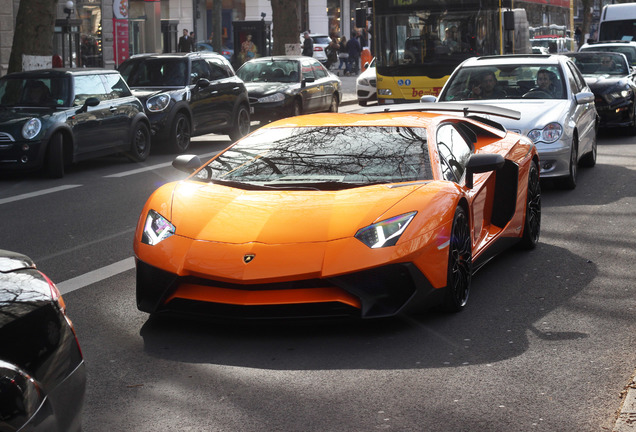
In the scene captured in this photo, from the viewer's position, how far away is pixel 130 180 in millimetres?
14328

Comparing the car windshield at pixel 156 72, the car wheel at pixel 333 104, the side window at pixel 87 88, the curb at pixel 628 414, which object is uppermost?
the car windshield at pixel 156 72

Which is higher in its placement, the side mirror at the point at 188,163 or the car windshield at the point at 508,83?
the car windshield at the point at 508,83

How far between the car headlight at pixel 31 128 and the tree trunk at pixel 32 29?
545 cm

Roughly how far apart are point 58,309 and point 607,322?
158 inches

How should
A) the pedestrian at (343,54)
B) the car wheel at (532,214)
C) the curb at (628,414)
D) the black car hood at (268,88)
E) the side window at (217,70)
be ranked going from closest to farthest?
the curb at (628,414)
the car wheel at (532,214)
the side window at (217,70)
the black car hood at (268,88)
the pedestrian at (343,54)

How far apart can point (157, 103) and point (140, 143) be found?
1315 mm

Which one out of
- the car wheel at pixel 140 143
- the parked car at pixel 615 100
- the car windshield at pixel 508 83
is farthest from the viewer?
the parked car at pixel 615 100

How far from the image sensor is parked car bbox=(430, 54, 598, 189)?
A: 39.7 feet

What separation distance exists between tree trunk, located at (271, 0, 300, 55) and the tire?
13.8m

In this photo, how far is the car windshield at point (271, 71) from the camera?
77.6 feet

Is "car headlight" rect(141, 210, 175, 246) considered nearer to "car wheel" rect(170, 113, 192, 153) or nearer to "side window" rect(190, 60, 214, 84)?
"car wheel" rect(170, 113, 192, 153)

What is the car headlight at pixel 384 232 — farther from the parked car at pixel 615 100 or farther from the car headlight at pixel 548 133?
the parked car at pixel 615 100

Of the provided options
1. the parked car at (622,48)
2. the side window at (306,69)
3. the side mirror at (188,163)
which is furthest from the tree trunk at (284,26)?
the side mirror at (188,163)


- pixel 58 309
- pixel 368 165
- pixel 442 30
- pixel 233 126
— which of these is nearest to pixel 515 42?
pixel 442 30
